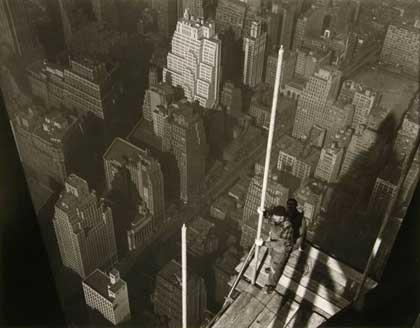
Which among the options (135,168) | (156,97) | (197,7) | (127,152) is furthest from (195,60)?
(135,168)

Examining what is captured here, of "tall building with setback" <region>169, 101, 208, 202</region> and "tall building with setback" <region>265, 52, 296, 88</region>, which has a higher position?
"tall building with setback" <region>265, 52, 296, 88</region>

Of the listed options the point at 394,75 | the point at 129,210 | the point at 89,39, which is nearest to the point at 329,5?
the point at 394,75

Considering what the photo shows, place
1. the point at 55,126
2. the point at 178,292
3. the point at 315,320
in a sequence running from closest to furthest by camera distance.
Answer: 1. the point at 315,320
2. the point at 55,126
3. the point at 178,292

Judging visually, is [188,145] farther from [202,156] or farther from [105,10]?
[105,10]

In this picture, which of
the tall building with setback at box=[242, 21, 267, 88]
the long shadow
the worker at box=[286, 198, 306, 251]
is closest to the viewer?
the worker at box=[286, 198, 306, 251]

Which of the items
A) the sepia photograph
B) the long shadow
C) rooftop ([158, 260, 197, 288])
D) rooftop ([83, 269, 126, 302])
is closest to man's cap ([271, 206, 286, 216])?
the sepia photograph

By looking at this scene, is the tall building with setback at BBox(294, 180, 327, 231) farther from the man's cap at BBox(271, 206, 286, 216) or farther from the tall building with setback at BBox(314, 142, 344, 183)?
the man's cap at BBox(271, 206, 286, 216)
